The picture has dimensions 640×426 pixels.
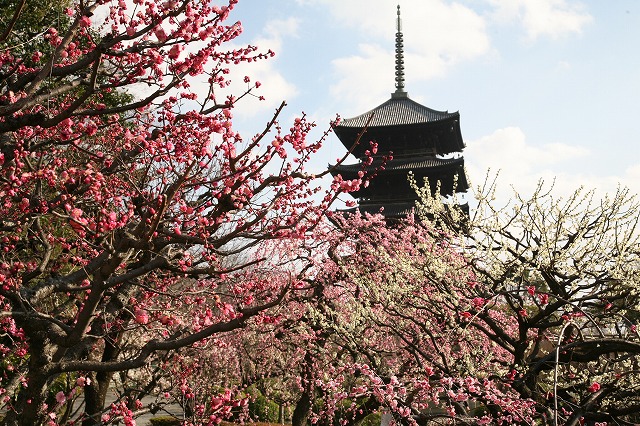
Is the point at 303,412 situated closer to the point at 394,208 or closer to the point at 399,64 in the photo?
the point at 394,208

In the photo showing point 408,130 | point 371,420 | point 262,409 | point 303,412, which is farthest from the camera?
point 408,130

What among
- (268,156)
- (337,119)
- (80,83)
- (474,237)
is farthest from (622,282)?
(80,83)

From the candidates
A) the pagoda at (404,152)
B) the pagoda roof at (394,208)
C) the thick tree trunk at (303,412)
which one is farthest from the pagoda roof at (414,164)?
the thick tree trunk at (303,412)

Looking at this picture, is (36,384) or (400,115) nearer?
(36,384)

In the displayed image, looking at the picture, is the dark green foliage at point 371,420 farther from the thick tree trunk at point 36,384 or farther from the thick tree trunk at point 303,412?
the thick tree trunk at point 36,384

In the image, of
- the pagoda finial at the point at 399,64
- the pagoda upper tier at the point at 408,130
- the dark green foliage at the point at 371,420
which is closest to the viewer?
the dark green foliage at the point at 371,420

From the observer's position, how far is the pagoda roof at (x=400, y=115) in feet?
93.2

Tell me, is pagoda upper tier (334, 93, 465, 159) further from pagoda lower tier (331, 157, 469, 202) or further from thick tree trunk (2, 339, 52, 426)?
thick tree trunk (2, 339, 52, 426)

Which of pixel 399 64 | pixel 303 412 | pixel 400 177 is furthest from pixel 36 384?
pixel 399 64

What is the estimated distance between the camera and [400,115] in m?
29.7

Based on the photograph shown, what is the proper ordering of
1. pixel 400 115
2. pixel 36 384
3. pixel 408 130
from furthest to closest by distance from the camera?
pixel 400 115 < pixel 408 130 < pixel 36 384

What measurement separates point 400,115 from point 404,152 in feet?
6.44

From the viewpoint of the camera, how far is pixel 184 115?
19.1 ft

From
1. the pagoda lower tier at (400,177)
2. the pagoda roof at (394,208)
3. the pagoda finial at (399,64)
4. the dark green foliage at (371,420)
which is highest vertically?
the pagoda finial at (399,64)
